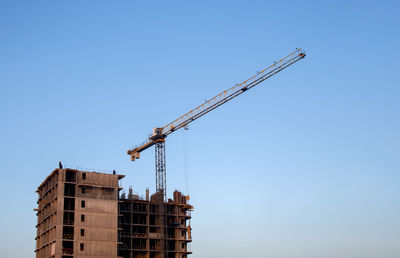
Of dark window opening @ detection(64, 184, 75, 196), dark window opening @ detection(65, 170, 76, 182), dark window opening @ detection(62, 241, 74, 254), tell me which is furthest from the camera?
dark window opening @ detection(65, 170, 76, 182)

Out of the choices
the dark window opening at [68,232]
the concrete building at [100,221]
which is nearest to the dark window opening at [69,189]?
the concrete building at [100,221]

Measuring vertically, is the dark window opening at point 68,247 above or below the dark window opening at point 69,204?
below

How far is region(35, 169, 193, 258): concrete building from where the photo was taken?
124250 mm

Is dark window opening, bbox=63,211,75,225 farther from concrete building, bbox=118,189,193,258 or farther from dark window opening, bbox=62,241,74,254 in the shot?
concrete building, bbox=118,189,193,258

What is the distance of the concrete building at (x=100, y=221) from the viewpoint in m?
124

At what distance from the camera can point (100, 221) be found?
12762 cm

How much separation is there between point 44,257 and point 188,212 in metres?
42.9

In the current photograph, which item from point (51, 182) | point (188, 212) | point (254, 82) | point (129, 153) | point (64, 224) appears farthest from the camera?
point (129, 153)

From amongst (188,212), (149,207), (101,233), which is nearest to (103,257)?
(101,233)

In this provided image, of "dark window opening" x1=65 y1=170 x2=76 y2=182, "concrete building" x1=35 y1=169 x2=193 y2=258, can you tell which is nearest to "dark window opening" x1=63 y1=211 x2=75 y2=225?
"concrete building" x1=35 y1=169 x2=193 y2=258

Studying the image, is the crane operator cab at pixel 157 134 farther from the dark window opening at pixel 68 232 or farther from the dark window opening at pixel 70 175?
the dark window opening at pixel 68 232

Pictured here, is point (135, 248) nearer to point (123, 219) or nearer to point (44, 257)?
point (123, 219)

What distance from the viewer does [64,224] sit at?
4870 inches

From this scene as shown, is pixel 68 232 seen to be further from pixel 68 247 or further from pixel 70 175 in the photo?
pixel 70 175
